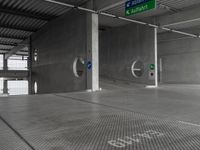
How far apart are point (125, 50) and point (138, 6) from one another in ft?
27.0

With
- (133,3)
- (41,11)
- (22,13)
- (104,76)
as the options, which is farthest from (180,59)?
(22,13)

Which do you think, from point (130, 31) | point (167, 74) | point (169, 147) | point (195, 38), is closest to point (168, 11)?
point (130, 31)

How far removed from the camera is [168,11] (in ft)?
46.2

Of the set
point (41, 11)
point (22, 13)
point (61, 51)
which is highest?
point (41, 11)

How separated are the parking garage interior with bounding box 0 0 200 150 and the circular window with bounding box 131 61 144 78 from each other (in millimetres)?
85

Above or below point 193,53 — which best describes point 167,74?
below

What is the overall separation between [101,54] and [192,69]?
28.0 feet

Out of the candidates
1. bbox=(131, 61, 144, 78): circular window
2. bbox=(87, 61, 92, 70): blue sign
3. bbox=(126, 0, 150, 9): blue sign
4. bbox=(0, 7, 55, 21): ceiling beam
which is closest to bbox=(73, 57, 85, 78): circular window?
bbox=(87, 61, 92, 70): blue sign

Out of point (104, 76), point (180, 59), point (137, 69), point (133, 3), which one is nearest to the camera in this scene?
point (133, 3)

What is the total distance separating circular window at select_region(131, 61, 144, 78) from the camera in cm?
1674

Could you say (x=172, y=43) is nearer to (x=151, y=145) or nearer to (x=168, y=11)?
(x=168, y=11)

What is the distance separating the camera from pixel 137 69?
56.5ft

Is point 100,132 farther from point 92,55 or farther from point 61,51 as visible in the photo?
point 61,51

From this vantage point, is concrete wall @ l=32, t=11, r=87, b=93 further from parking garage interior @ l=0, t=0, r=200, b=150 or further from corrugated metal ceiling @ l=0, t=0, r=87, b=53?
corrugated metal ceiling @ l=0, t=0, r=87, b=53
